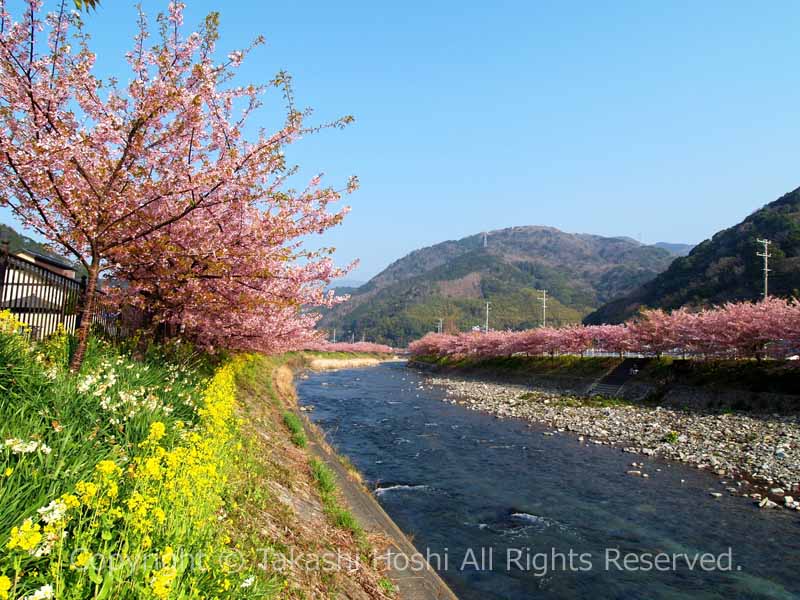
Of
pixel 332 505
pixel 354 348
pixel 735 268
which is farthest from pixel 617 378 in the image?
pixel 354 348

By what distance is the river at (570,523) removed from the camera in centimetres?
899

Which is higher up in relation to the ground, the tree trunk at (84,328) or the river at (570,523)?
the tree trunk at (84,328)

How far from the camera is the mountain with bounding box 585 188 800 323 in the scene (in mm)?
71500

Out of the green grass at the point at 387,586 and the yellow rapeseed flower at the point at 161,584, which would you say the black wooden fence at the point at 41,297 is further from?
the yellow rapeseed flower at the point at 161,584

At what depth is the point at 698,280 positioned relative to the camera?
3492 inches

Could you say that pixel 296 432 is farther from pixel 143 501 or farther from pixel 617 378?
pixel 617 378

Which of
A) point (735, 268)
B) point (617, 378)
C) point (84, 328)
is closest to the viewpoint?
point (84, 328)

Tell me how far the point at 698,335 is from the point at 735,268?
59.8 m

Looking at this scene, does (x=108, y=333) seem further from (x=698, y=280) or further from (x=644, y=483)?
(x=698, y=280)

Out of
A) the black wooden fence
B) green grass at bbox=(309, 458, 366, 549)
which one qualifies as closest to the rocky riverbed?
green grass at bbox=(309, 458, 366, 549)

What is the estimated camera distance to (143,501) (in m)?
3.26

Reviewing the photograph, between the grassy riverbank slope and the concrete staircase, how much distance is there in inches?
1247

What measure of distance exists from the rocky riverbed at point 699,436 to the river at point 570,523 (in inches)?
38.3

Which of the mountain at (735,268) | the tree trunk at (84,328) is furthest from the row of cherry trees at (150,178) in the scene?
the mountain at (735,268)
